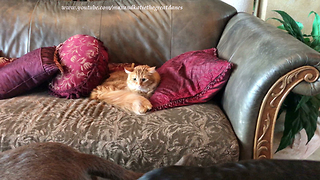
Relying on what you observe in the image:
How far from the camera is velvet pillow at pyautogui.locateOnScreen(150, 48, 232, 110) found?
4.01 feet

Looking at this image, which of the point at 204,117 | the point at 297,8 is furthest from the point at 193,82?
the point at 297,8

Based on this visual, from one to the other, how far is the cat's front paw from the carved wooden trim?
22.7 inches

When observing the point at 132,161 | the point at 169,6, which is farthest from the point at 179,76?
the point at 169,6

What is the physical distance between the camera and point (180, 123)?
1094mm

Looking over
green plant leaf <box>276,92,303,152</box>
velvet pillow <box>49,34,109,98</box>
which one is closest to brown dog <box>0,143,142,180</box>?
velvet pillow <box>49,34,109,98</box>

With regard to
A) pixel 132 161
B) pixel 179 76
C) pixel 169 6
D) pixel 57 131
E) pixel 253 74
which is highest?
pixel 169 6

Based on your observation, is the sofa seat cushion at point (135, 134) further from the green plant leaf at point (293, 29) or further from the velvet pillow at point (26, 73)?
the green plant leaf at point (293, 29)

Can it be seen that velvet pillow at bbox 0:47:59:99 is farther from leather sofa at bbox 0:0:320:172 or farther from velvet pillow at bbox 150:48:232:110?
velvet pillow at bbox 150:48:232:110

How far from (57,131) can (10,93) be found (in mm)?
595

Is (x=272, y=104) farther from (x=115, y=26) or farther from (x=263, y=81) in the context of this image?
(x=115, y=26)

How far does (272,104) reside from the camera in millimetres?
967

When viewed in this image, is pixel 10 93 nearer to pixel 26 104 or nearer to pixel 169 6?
pixel 26 104

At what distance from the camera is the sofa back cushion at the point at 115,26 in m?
1.78

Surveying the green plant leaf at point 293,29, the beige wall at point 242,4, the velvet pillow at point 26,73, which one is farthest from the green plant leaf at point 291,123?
the velvet pillow at point 26,73
